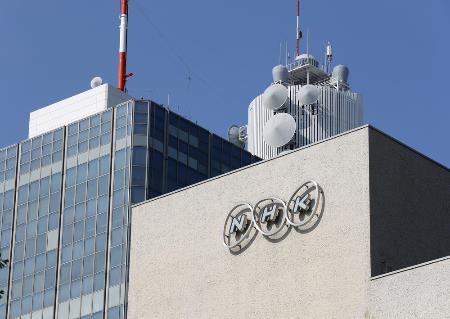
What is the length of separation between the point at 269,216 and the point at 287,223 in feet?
3.50

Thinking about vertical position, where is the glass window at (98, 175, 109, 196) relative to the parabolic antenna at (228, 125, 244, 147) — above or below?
below

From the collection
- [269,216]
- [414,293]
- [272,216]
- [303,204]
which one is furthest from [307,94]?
[414,293]

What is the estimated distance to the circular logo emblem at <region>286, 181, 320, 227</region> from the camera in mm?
55312

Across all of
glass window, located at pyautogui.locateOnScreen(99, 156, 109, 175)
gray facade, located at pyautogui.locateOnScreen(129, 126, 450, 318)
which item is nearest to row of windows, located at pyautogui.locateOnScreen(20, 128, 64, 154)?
glass window, located at pyautogui.locateOnScreen(99, 156, 109, 175)

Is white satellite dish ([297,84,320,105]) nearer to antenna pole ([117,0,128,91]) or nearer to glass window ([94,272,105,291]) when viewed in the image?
antenna pole ([117,0,128,91])

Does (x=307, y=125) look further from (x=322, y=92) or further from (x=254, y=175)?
(x=254, y=175)

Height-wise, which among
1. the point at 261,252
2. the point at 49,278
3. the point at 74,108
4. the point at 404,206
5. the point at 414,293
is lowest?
the point at 414,293

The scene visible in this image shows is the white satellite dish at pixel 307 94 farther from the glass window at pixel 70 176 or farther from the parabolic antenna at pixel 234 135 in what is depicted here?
the glass window at pixel 70 176

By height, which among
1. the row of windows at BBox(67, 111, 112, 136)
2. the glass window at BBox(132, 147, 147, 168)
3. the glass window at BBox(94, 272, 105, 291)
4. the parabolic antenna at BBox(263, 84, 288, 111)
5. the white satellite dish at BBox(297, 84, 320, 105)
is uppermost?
the white satellite dish at BBox(297, 84, 320, 105)

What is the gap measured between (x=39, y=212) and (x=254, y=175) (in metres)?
52.0

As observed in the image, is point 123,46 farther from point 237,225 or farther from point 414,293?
point 414,293

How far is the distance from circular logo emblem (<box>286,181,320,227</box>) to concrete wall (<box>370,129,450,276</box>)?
8.48ft

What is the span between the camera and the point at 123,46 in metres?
119

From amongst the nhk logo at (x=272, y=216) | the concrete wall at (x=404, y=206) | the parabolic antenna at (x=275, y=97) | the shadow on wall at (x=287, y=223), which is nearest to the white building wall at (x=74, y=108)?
the parabolic antenna at (x=275, y=97)
